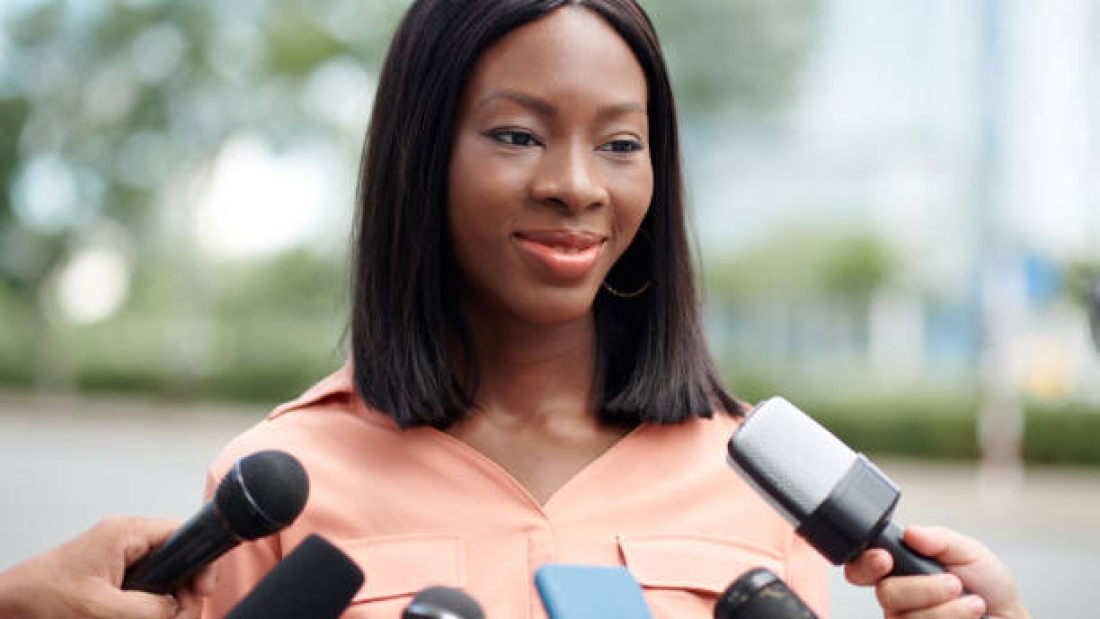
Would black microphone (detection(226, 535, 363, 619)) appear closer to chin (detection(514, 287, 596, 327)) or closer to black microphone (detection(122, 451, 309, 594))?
black microphone (detection(122, 451, 309, 594))

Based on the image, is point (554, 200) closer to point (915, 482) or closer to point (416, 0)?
point (416, 0)

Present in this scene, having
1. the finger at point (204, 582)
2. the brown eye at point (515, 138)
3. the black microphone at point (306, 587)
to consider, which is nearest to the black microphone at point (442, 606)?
the black microphone at point (306, 587)

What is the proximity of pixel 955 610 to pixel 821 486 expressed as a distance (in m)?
0.22

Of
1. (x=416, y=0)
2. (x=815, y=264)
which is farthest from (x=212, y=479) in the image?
(x=815, y=264)

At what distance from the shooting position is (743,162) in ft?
85.0

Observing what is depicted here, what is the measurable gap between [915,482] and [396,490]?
11528 millimetres

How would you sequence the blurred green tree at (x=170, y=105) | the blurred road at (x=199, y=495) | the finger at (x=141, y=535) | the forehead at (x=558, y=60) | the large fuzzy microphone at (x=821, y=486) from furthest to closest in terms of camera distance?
the blurred green tree at (x=170, y=105)
the blurred road at (x=199, y=495)
the forehead at (x=558, y=60)
the finger at (x=141, y=535)
the large fuzzy microphone at (x=821, y=486)

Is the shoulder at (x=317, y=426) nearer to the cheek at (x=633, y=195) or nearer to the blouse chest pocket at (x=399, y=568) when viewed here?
the blouse chest pocket at (x=399, y=568)

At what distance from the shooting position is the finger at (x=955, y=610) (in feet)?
4.58

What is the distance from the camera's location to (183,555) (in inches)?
56.1

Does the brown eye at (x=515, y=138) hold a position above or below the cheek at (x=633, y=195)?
above

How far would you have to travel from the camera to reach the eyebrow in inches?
73.3

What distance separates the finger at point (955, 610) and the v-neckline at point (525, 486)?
0.69m

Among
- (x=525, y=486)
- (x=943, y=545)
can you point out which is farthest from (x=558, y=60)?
(x=943, y=545)
